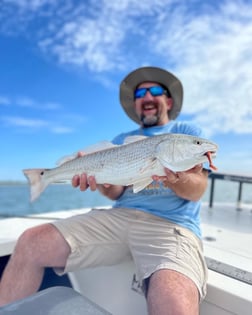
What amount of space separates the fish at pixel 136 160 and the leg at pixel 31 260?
42cm

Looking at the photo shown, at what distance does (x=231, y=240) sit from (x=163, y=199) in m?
1.15

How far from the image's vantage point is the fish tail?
2.44m

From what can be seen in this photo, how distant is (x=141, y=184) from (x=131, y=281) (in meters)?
0.77

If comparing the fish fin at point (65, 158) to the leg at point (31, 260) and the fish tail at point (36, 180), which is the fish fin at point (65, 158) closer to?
the fish tail at point (36, 180)

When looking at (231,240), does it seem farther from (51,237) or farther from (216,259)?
(51,237)

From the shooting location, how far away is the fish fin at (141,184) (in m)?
1.92

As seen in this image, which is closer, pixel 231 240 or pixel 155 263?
pixel 155 263

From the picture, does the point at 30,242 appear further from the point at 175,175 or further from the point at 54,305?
the point at 175,175

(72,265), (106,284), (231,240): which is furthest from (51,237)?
(231,240)

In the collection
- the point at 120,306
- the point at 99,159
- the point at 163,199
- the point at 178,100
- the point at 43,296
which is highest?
the point at 178,100

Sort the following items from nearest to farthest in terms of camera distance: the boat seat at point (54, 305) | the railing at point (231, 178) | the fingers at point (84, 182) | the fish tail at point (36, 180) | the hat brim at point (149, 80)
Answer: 1. the boat seat at point (54, 305)
2. the fingers at point (84, 182)
3. the fish tail at point (36, 180)
4. the hat brim at point (149, 80)
5. the railing at point (231, 178)

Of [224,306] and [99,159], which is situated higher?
[99,159]

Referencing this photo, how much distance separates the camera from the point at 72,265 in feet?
6.88

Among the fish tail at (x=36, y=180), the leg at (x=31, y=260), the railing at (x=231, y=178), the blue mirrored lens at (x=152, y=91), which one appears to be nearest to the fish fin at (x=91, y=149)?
the fish tail at (x=36, y=180)
